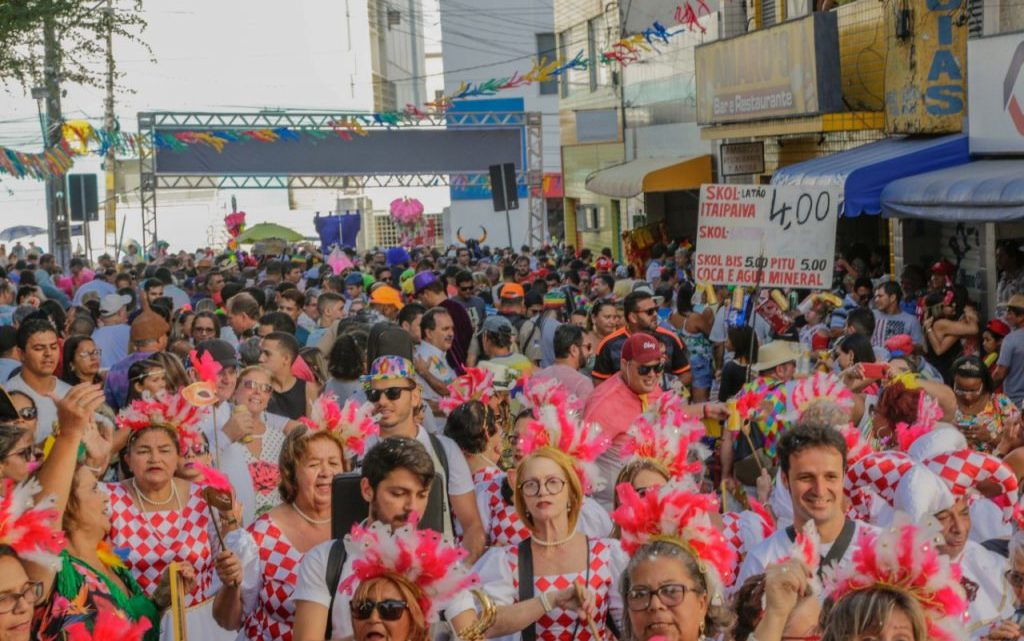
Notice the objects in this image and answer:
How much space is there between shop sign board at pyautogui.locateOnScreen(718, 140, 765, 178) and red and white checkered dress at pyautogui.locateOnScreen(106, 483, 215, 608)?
754 inches

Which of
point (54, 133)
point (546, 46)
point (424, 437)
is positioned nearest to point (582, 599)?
point (424, 437)

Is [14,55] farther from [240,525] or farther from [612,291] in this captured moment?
[240,525]

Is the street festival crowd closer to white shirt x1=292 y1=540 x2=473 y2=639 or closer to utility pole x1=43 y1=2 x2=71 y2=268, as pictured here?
white shirt x1=292 y1=540 x2=473 y2=639

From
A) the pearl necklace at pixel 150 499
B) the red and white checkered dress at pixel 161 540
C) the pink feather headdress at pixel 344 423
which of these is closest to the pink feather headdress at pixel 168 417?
the pearl necklace at pixel 150 499

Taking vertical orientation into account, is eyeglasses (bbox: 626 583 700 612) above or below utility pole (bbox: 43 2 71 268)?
below

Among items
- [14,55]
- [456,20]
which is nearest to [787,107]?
[14,55]

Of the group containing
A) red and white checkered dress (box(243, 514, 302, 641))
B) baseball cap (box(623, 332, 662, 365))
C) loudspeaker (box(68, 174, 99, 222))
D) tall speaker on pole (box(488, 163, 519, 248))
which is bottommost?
red and white checkered dress (box(243, 514, 302, 641))

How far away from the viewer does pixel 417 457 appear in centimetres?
599

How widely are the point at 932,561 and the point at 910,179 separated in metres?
12.4

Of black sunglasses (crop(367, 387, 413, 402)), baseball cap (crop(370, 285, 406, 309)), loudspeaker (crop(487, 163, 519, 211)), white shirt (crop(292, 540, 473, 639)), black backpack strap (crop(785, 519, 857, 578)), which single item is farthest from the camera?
loudspeaker (crop(487, 163, 519, 211))

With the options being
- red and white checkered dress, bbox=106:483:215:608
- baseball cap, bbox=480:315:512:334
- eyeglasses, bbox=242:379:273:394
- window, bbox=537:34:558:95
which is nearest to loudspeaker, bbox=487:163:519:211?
baseball cap, bbox=480:315:512:334

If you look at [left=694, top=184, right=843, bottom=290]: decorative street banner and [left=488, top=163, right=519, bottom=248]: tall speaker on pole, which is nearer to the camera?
[left=694, top=184, right=843, bottom=290]: decorative street banner

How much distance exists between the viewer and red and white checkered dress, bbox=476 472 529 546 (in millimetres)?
7180

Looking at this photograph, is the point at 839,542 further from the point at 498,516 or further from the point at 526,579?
the point at 498,516
